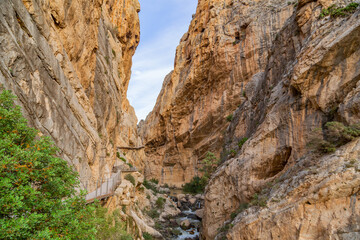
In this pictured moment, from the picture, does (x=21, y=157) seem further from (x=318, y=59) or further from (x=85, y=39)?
(x=85, y=39)

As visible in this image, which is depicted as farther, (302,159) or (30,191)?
(302,159)

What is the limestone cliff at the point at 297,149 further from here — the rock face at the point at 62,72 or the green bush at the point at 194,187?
the green bush at the point at 194,187

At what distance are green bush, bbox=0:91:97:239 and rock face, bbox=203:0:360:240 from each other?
8319 mm

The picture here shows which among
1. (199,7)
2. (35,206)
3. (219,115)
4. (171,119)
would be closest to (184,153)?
(171,119)

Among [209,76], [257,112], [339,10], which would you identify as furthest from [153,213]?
[209,76]

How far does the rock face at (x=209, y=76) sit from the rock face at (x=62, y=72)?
2497 centimetres

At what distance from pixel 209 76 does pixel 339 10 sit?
3430cm

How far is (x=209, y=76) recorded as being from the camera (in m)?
47.0

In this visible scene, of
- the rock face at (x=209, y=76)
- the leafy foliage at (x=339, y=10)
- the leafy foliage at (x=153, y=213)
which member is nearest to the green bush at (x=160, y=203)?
the leafy foliage at (x=153, y=213)

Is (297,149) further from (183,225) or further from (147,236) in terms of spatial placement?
(183,225)

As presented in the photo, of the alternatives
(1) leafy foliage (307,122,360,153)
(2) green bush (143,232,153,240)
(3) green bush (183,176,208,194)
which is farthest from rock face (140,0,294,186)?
(1) leafy foliage (307,122,360,153)

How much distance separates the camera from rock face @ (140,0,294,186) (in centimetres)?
4091

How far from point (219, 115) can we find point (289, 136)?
3149cm

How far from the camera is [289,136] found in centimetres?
1329
